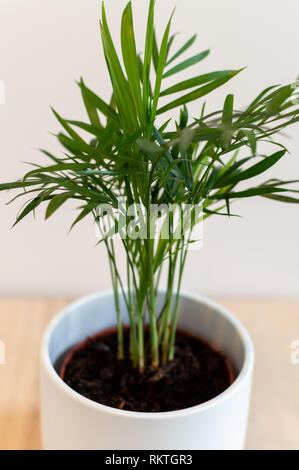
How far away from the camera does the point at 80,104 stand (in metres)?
0.79

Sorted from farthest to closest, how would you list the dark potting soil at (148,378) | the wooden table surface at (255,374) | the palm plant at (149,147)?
the wooden table surface at (255,374), the dark potting soil at (148,378), the palm plant at (149,147)

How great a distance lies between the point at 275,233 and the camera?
905 millimetres

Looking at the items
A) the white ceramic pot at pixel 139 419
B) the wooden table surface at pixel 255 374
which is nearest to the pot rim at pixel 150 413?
the white ceramic pot at pixel 139 419

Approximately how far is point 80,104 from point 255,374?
0.51m

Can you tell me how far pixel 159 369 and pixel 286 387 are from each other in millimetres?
264

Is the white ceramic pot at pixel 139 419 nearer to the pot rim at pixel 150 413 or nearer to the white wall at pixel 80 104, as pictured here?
the pot rim at pixel 150 413

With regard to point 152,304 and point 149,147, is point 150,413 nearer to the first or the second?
point 152,304

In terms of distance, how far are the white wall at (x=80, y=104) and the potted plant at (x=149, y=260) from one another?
220 millimetres

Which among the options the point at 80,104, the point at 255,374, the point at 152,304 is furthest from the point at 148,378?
the point at 80,104

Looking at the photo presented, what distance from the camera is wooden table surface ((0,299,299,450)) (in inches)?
26.8

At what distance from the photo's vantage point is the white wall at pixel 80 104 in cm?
74

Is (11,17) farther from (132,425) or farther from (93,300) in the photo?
(132,425)

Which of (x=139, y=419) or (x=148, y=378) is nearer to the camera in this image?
(x=139, y=419)

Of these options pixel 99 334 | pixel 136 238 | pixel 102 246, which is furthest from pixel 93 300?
pixel 102 246
